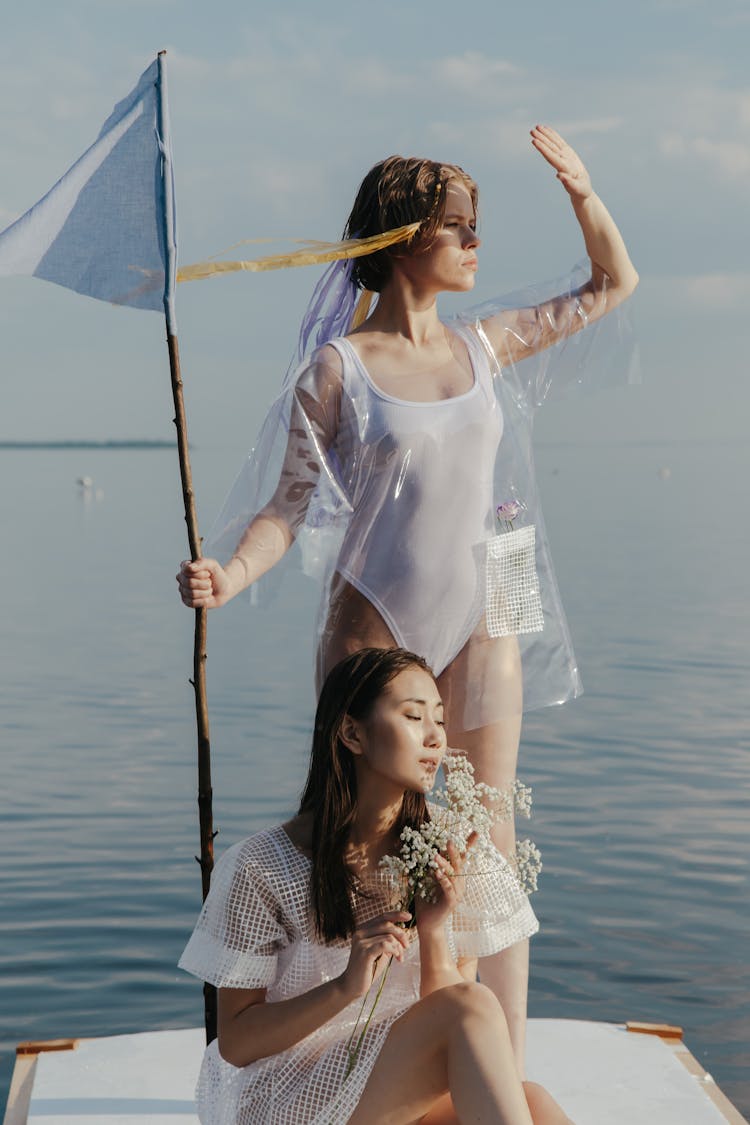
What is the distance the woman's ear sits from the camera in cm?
292

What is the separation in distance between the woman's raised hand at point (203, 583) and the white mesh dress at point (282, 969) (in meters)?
0.42

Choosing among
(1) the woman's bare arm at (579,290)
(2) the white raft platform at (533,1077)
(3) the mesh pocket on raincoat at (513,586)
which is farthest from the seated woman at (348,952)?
(1) the woman's bare arm at (579,290)

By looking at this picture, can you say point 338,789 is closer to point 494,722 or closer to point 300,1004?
point 300,1004

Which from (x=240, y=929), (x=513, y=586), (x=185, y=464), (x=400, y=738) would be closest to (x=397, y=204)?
(x=185, y=464)

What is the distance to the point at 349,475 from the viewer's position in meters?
3.24

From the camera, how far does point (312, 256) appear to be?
328 cm

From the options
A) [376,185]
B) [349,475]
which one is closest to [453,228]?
[376,185]

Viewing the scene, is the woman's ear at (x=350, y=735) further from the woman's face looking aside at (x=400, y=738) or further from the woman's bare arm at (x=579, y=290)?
the woman's bare arm at (x=579, y=290)

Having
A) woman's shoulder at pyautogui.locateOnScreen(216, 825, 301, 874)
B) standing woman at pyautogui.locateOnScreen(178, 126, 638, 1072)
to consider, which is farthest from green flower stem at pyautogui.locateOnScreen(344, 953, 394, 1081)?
standing woman at pyautogui.locateOnScreen(178, 126, 638, 1072)

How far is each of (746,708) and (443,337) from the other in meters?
7.90

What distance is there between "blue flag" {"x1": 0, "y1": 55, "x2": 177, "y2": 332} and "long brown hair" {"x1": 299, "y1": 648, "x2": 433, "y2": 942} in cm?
80

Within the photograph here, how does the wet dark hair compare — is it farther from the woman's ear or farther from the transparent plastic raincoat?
the woman's ear

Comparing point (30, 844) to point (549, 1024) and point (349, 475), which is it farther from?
point (349, 475)

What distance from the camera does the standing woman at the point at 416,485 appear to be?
321 centimetres
